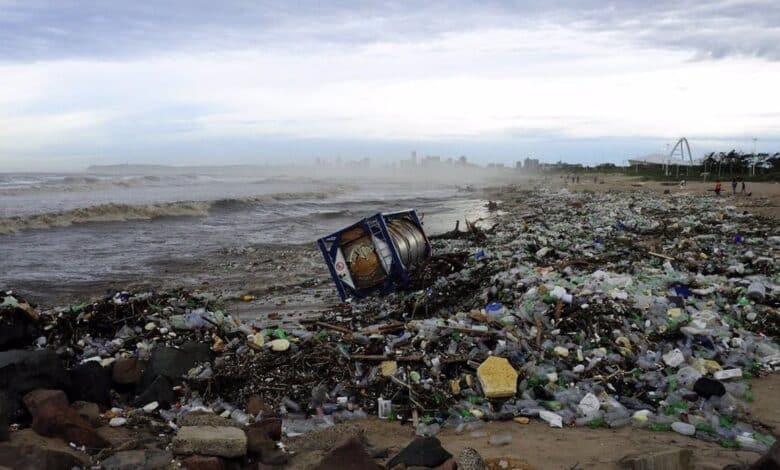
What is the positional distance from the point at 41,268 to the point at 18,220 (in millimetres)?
8664

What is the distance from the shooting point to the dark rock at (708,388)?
14.9ft

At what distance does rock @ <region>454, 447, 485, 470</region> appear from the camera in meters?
3.41

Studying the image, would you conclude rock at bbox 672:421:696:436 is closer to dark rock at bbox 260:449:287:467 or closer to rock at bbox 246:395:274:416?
dark rock at bbox 260:449:287:467

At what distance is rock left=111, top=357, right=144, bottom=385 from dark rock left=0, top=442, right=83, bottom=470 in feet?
4.82

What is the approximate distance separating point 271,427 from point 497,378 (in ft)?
6.17

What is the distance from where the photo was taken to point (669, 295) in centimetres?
672

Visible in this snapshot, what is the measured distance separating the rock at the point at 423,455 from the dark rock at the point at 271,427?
3.14ft

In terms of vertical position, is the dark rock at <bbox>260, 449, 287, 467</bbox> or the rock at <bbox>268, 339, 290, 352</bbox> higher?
the rock at <bbox>268, 339, 290, 352</bbox>

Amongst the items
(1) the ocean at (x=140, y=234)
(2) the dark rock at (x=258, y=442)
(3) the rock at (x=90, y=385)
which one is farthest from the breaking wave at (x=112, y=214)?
(2) the dark rock at (x=258, y=442)

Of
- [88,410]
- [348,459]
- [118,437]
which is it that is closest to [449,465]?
[348,459]

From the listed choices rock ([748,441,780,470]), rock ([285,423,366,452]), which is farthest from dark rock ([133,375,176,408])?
rock ([748,441,780,470])

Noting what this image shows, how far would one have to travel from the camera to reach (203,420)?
4129 millimetres

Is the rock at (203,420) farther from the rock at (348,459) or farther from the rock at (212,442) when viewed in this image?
the rock at (348,459)

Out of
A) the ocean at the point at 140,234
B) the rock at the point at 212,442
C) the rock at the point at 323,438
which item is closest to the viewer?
the rock at the point at 212,442
